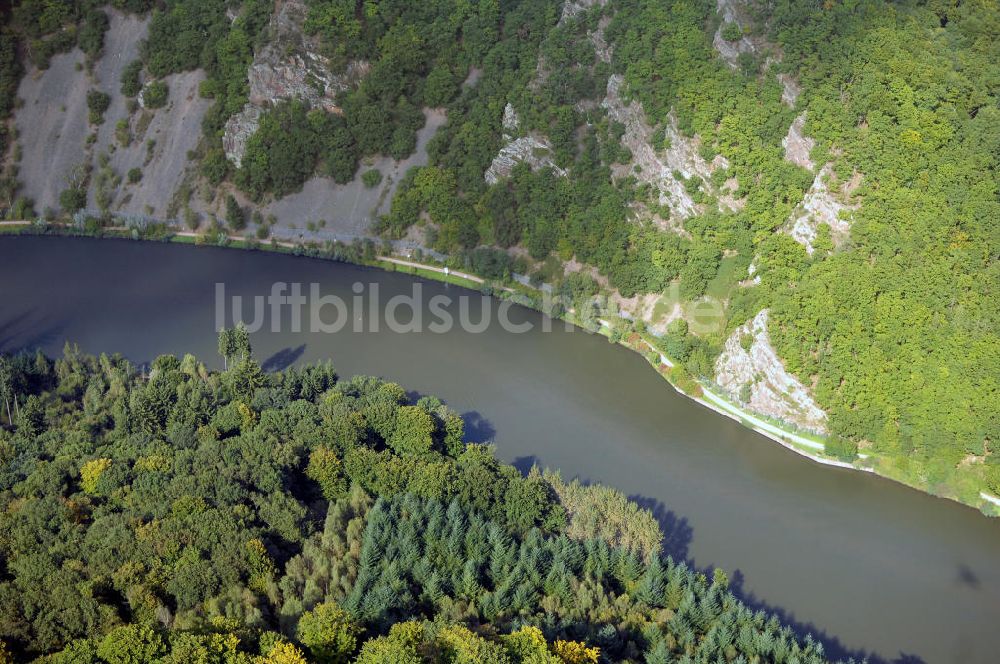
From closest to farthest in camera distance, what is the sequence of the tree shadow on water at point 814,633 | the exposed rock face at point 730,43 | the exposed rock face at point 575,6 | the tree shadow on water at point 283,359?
the tree shadow on water at point 814,633 → the tree shadow on water at point 283,359 → the exposed rock face at point 730,43 → the exposed rock face at point 575,6

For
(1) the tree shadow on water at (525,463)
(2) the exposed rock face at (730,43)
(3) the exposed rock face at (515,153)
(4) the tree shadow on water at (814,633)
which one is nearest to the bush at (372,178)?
(3) the exposed rock face at (515,153)

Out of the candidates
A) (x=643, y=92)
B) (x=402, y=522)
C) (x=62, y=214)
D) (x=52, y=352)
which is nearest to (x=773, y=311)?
(x=643, y=92)

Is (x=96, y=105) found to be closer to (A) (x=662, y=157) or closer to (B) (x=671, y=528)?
(A) (x=662, y=157)

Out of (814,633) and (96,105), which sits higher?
(96,105)

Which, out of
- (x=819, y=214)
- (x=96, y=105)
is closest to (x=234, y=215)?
(x=96, y=105)

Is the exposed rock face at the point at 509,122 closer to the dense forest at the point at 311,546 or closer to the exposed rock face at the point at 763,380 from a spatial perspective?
the exposed rock face at the point at 763,380

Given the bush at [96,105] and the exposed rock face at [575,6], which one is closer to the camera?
the exposed rock face at [575,6]
